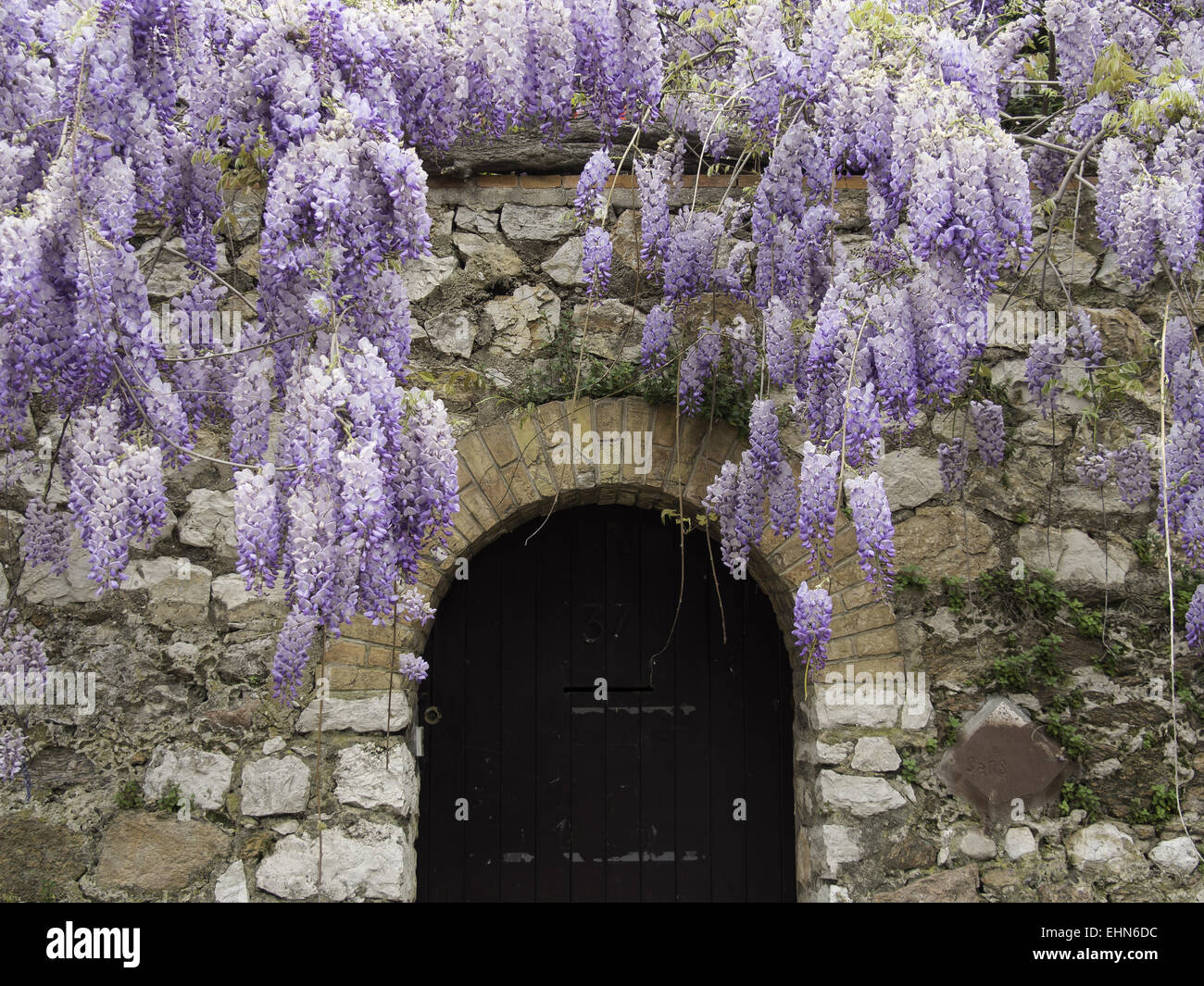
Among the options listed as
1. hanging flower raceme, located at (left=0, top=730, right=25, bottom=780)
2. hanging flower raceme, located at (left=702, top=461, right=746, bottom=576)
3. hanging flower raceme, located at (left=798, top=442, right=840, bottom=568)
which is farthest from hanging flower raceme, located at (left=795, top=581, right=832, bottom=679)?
hanging flower raceme, located at (left=0, top=730, right=25, bottom=780)

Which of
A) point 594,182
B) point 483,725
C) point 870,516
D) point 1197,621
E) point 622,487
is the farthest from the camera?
point 483,725

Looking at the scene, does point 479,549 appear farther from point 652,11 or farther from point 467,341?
point 652,11

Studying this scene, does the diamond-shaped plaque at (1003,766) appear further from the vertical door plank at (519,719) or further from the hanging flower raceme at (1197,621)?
the vertical door plank at (519,719)

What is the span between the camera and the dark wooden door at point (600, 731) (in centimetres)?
338

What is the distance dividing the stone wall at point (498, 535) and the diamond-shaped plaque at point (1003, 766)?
0.04m

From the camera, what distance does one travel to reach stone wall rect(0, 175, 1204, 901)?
3.06m

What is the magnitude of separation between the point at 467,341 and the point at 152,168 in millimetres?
1240

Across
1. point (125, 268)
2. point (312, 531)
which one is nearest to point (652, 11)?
point (125, 268)

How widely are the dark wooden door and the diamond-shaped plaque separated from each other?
21.9 inches

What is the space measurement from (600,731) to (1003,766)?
3.93 ft

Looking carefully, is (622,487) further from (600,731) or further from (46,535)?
(46,535)

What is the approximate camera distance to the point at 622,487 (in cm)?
325

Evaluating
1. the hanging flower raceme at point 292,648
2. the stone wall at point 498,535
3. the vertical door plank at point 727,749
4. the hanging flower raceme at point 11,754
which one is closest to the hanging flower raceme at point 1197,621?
the stone wall at point 498,535

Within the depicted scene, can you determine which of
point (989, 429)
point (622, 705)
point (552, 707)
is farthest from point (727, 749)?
point (989, 429)
